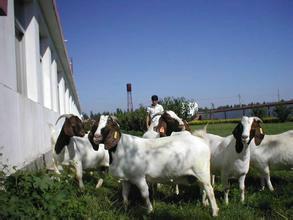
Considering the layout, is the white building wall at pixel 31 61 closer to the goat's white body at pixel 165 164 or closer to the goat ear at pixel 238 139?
the goat's white body at pixel 165 164

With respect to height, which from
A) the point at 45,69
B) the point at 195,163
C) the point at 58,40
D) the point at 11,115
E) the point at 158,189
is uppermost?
the point at 58,40

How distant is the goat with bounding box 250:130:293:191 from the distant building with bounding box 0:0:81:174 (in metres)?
4.19

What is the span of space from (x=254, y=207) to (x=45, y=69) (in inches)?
285

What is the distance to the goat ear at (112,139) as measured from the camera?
17.1 ft

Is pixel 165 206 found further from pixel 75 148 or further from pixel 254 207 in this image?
pixel 75 148

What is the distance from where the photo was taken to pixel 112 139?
5219 millimetres

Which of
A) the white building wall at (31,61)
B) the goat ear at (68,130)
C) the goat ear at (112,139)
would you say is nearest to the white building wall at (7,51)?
the goat ear at (68,130)

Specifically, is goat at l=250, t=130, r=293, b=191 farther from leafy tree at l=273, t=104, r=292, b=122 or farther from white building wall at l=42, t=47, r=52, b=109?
leafy tree at l=273, t=104, r=292, b=122

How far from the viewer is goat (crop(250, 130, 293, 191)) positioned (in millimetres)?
6621

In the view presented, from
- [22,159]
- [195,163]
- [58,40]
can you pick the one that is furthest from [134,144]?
[58,40]

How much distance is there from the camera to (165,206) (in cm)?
545

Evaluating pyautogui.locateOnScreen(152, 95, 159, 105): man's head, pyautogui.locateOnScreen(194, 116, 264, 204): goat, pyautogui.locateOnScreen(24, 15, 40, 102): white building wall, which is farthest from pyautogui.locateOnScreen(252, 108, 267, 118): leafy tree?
pyautogui.locateOnScreen(194, 116, 264, 204): goat

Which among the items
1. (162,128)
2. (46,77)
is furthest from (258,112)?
(162,128)

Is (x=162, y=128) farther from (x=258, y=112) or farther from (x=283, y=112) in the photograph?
(x=258, y=112)
